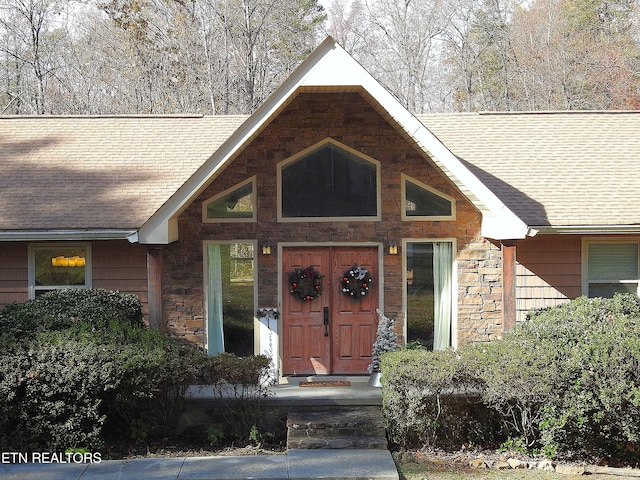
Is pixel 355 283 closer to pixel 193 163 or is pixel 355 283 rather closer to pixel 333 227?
pixel 333 227

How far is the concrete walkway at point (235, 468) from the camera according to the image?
7824mm

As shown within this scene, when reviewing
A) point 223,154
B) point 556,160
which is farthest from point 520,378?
point 556,160

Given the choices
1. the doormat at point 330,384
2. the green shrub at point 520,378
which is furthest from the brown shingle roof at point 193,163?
the doormat at point 330,384

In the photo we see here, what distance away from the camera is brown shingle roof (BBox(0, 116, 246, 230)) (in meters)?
11.5

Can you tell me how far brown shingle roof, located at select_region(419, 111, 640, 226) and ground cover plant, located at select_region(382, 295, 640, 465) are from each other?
2.29 metres

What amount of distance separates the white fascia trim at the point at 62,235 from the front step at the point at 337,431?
3912 millimetres

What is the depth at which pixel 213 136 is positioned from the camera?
13.6 metres

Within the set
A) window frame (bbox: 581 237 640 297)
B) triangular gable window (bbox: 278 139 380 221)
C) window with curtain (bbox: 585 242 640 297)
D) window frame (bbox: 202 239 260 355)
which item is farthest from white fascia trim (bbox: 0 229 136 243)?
window with curtain (bbox: 585 242 640 297)

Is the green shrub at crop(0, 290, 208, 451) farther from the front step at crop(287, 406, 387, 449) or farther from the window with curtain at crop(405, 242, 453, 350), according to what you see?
the window with curtain at crop(405, 242, 453, 350)

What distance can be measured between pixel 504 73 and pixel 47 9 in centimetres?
1791

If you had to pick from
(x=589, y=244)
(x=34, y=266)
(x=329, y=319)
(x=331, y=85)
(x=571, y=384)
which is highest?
(x=331, y=85)

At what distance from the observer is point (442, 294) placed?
1153 cm

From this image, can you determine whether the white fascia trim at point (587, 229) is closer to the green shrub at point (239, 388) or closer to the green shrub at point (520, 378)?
the green shrub at point (520, 378)

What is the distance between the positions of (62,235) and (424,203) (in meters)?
5.49
